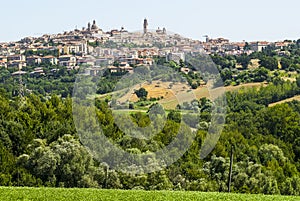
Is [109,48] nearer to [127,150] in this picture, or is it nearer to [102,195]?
[127,150]

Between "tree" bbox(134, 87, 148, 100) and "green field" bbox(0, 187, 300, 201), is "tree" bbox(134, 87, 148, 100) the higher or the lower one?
the higher one

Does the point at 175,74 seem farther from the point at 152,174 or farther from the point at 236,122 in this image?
the point at 236,122

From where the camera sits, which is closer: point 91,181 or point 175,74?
point 91,181

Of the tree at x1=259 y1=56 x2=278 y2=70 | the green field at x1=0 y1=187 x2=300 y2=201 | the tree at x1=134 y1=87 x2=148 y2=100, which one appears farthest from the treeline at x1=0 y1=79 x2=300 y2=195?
the tree at x1=259 y1=56 x2=278 y2=70

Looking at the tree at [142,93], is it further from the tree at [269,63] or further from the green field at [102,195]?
the tree at [269,63]

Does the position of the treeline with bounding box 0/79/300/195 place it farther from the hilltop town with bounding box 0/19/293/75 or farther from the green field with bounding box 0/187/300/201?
the green field with bounding box 0/187/300/201

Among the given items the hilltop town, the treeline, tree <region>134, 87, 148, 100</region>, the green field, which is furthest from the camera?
tree <region>134, 87, 148, 100</region>

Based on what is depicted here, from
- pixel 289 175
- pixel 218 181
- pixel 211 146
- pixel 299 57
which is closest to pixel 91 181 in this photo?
pixel 218 181

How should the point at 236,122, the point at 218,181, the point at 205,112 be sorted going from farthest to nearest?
the point at 236,122 → the point at 205,112 → the point at 218,181
